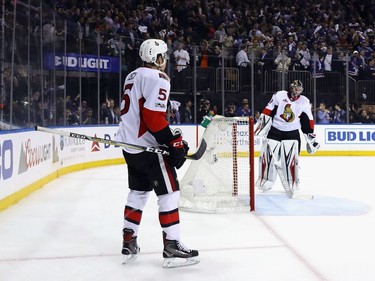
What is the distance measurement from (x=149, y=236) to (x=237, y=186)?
1.34 metres

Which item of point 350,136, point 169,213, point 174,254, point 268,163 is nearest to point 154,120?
point 169,213

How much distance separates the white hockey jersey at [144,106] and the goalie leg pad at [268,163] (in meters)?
2.82

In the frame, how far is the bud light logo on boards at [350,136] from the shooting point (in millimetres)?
11664

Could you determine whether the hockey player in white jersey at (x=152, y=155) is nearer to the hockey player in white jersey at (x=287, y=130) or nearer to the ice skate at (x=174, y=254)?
the ice skate at (x=174, y=254)

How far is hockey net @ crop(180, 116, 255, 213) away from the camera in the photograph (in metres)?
4.82

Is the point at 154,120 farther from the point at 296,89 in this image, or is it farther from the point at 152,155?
the point at 296,89

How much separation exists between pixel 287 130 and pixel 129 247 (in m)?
2.97

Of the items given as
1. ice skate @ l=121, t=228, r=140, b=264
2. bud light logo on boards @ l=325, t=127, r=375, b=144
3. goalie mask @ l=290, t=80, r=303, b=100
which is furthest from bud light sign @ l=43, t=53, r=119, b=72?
bud light logo on boards @ l=325, t=127, r=375, b=144

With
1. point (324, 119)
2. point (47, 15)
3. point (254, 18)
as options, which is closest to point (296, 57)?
point (324, 119)

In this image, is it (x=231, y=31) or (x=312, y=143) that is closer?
(x=312, y=143)

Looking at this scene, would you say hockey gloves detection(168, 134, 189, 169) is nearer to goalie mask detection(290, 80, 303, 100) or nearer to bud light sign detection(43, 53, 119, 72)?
goalie mask detection(290, 80, 303, 100)

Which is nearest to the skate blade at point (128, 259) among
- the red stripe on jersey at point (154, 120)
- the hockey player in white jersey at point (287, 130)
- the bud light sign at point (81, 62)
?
the red stripe on jersey at point (154, 120)

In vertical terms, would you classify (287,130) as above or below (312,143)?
above

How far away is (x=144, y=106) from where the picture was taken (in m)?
2.90
